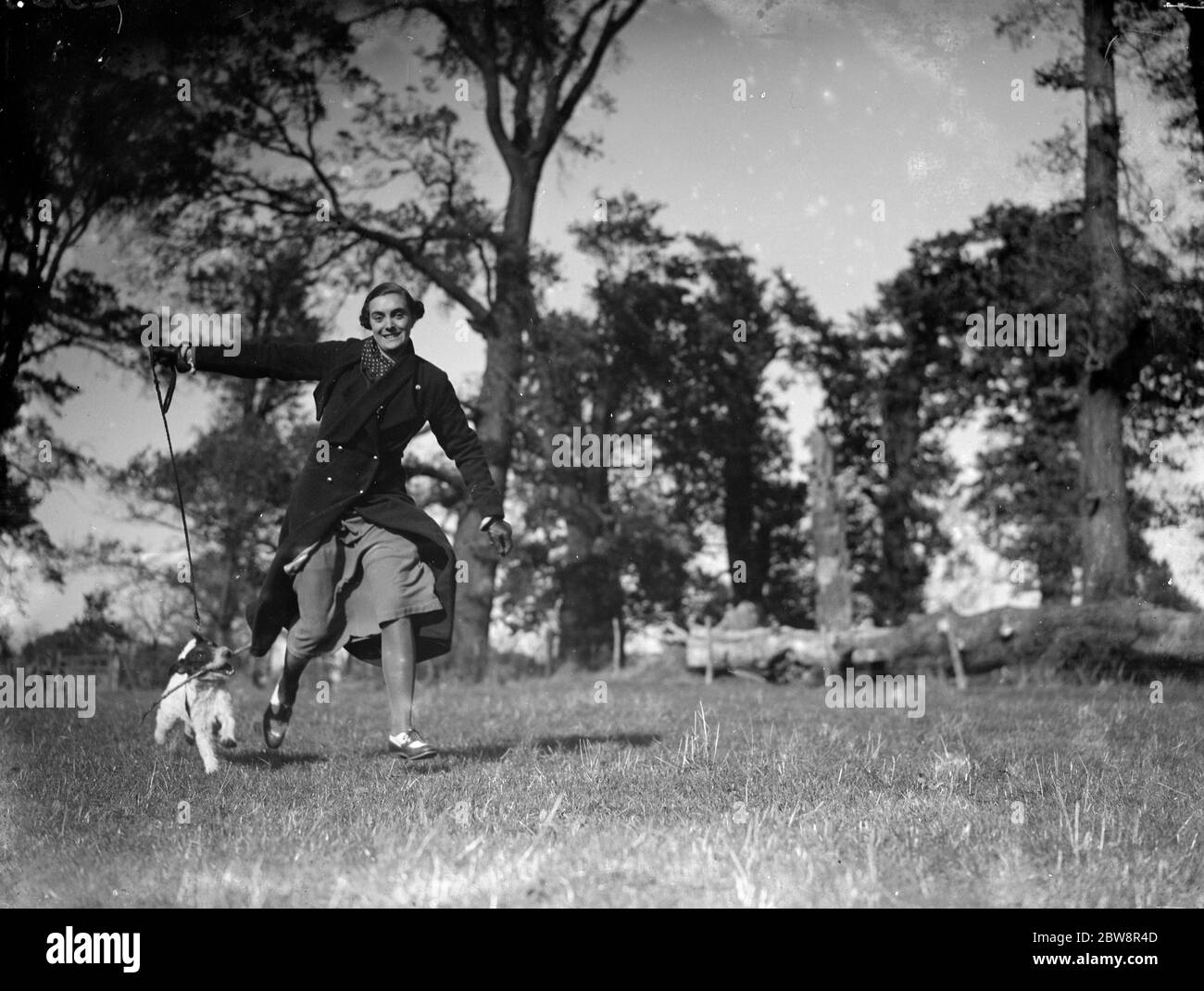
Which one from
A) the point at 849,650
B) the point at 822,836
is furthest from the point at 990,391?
the point at 822,836

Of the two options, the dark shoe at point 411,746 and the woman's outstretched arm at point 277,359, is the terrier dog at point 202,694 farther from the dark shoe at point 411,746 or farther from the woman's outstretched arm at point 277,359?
the woman's outstretched arm at point 277,359

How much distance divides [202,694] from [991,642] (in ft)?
30.4

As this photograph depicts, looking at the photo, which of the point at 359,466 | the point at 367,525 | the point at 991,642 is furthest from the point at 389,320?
the point at 991,642

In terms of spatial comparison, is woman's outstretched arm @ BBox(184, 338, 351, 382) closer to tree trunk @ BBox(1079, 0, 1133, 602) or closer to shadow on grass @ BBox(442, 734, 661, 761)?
shadow on grass @ BBox(442, 734, 661, 761)

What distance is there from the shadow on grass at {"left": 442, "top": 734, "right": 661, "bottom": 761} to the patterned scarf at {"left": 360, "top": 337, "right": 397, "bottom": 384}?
6.08 feet

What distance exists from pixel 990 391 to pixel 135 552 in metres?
16.1

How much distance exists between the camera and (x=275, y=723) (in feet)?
16.6

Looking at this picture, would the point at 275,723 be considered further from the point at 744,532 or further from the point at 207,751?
the point at 744,532

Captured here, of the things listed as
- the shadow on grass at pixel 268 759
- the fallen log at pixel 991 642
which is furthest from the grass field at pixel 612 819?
the fallen log at pixel 991 642

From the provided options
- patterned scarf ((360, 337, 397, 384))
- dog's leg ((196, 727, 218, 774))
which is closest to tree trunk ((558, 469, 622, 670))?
patterned scarf ((360, 337, 397, 384))

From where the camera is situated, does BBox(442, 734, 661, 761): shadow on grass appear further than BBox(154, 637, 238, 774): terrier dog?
Yes

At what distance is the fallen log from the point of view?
1027cm
